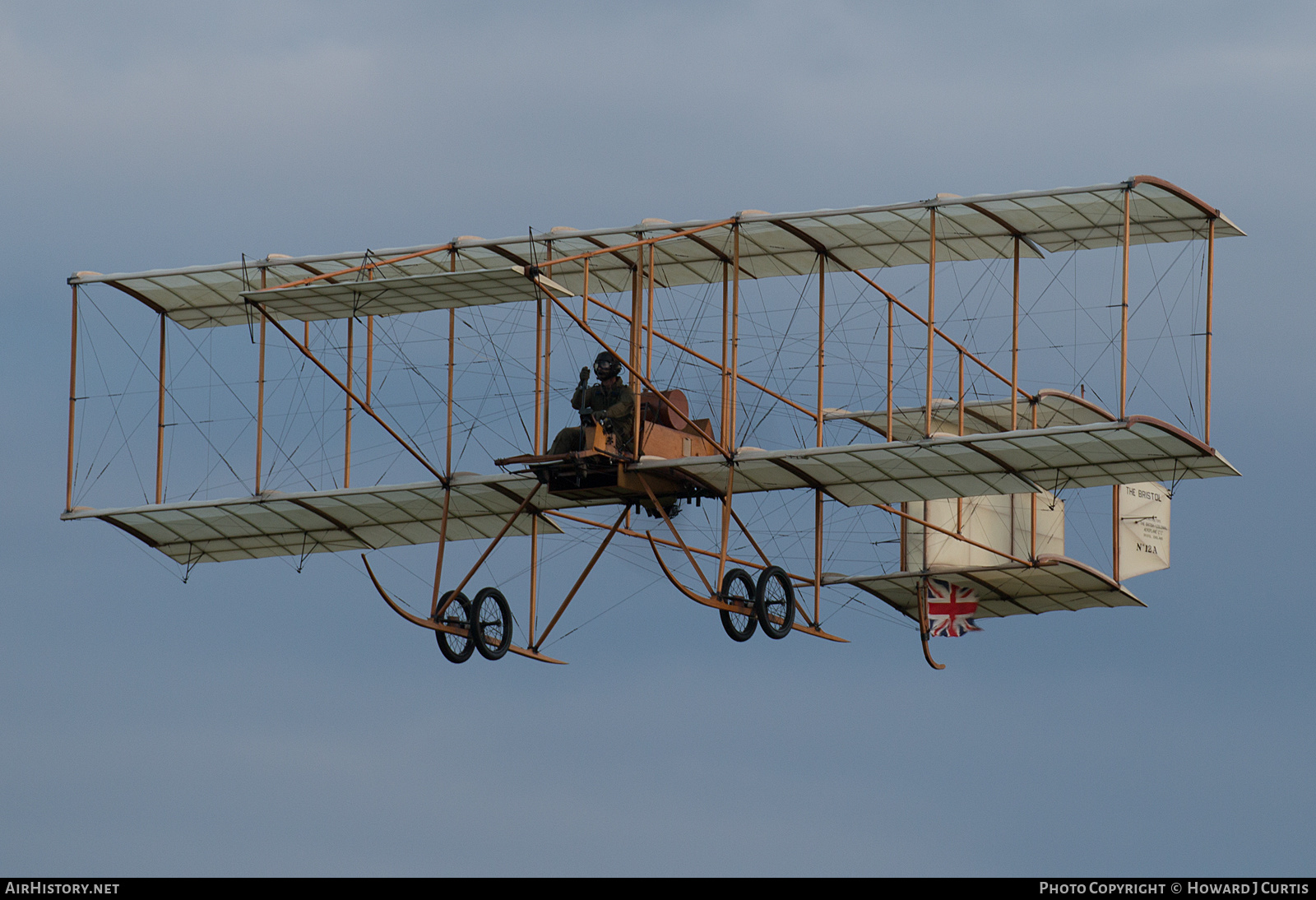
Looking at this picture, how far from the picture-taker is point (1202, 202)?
4400 centimetres

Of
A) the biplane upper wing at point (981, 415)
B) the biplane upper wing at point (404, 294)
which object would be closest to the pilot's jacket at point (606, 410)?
the biplane upper wing at point (404, 294)

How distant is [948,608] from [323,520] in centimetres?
1055

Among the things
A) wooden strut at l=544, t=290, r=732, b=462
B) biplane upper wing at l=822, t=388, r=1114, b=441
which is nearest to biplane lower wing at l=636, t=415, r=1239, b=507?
wooden strut at l=544, t=290, r=732, b=462

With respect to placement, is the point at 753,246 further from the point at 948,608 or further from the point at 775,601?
the point at 948,608

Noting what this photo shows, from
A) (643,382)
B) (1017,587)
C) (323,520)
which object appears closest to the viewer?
(643,382)

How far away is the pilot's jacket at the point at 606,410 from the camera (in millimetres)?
43812

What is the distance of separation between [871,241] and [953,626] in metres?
9.18

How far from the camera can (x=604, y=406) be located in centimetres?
4422

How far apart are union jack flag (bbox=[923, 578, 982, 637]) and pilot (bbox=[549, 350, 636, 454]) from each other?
10.1m

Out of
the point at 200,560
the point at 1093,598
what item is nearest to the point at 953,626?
the point at 1093,598

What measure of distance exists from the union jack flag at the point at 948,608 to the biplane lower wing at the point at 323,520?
26.2ft

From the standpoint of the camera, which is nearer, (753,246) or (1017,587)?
(753,246)

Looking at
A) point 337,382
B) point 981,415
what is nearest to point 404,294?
point 337,382

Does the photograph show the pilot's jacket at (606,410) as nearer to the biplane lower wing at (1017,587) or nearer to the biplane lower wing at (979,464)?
the biplane lower wing at (979,464)
